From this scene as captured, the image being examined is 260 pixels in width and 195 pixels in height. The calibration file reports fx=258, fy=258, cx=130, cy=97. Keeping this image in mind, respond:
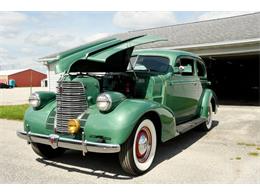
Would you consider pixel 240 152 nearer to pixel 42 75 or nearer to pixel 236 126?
pixel 236 126

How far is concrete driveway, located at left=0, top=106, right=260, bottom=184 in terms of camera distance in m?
3.67

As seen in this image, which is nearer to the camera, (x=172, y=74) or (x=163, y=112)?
(x=163, y=112)

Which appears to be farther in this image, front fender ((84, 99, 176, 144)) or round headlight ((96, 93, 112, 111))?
round headlight ((96, 93, 112, 111))

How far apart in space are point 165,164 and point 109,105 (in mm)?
1507

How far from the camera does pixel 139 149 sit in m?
3.83

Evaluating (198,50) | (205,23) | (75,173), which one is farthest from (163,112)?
(205,23)

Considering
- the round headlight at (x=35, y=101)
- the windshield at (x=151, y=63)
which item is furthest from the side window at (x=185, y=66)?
the round headlight at (x=35, y=101)

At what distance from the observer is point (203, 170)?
3.96m

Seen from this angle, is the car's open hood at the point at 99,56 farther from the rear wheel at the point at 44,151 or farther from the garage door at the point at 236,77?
the garage door at the point at 236,77

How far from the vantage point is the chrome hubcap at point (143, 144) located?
12.5 ft

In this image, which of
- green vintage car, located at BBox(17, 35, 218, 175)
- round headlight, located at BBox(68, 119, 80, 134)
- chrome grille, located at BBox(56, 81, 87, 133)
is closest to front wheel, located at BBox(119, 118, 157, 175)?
green vintage car, located at BBox(17, 35, 218, 175)

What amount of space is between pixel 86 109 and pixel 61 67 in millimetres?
728

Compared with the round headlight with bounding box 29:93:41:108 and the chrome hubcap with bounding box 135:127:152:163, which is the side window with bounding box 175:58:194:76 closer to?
the chrome hubcap with bounding box 135:127:152:163

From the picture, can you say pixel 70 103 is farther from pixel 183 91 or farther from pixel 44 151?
pixel 183 91
